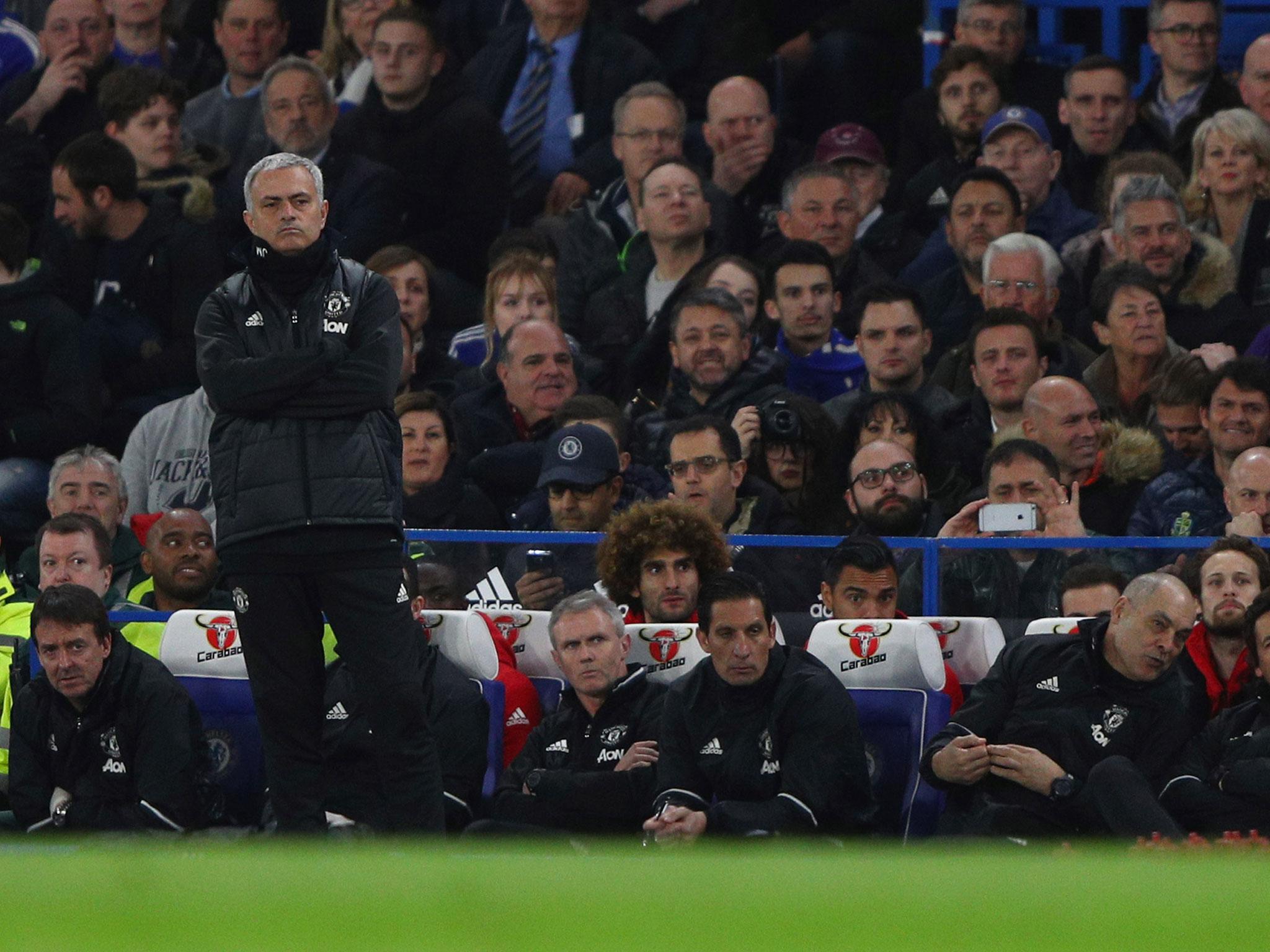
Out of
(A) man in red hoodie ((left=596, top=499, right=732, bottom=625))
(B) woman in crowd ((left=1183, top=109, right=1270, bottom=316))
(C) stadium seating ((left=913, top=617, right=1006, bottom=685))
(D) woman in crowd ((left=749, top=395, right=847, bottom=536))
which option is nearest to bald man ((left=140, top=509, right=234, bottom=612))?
(A) man in red hoodie ((left=596, top=499, right=732, bottom=625))

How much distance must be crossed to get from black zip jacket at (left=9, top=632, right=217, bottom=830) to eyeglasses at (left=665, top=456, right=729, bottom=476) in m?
2.22

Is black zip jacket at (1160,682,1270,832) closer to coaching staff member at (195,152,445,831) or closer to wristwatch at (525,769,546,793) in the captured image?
wristwatch at (525,769,546,793)

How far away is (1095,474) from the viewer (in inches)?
357

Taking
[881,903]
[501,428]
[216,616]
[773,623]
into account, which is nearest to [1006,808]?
[773,623]

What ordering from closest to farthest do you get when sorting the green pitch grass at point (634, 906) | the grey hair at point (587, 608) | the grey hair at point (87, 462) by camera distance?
the green pitch grass at point (634, 906)
the grey hair at point (587, 608)
the grey hair at point (87, 462)

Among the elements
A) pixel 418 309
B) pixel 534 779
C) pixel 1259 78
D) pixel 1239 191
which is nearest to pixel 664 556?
pixel 534 779

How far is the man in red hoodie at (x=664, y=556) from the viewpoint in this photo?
8258 mm

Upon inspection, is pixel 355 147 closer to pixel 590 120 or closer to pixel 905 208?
pixel 590 120

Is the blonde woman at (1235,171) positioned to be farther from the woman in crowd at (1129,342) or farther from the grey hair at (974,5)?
the grey hair at (974,5)

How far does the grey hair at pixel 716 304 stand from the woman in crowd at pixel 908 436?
87 centimetres

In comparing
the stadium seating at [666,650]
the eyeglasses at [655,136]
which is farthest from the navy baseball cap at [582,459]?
the eyeglasses at [655,136]

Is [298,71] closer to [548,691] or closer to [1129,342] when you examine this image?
[1129,342]

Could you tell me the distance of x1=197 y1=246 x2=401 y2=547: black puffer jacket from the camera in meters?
6.34

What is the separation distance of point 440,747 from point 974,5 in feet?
18.9
